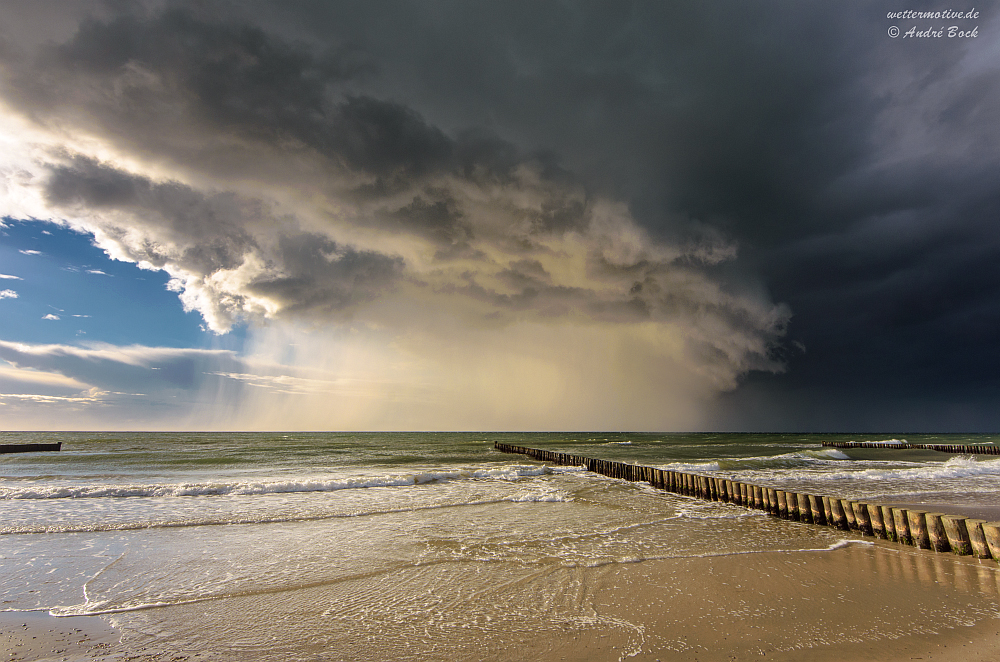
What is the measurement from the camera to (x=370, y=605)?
7520 millimetres

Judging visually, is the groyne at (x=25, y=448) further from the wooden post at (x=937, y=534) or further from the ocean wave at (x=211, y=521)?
the wooden post at (x=937, y=534)

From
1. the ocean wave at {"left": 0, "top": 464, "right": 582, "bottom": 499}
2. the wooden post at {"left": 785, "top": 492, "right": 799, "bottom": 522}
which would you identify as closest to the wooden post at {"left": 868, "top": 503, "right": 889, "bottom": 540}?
the wooden post at {"left": 785, "top": 492, "right": 799, "bottom": 522}

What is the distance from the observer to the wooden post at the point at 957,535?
10.4m

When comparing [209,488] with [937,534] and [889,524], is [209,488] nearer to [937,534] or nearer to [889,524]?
[889,524]

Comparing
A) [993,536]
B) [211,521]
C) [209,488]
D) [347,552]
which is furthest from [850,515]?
[209,488]

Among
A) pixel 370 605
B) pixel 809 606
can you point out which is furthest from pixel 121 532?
pixel 809 606

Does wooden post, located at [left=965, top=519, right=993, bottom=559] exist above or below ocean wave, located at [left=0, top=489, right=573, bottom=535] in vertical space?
above

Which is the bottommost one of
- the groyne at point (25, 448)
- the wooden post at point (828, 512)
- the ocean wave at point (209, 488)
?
the groyne at point (25, 448)

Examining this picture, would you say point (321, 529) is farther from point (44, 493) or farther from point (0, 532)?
point (44, 493)

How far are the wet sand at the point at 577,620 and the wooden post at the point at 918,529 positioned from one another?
1907 millimetres

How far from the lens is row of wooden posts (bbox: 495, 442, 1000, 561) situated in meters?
10.4

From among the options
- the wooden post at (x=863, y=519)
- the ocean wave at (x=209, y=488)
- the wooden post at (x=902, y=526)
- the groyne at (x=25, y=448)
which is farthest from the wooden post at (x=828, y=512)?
the groyne at (x=25, y=448)

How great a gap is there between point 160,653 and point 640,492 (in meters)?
19.3

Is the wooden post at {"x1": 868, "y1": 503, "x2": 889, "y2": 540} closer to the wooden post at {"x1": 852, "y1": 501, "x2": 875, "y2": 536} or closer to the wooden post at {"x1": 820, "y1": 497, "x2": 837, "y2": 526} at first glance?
the wooden post at {"x1": 852, "y1": 501, "x2": 875, "y2": 536}
